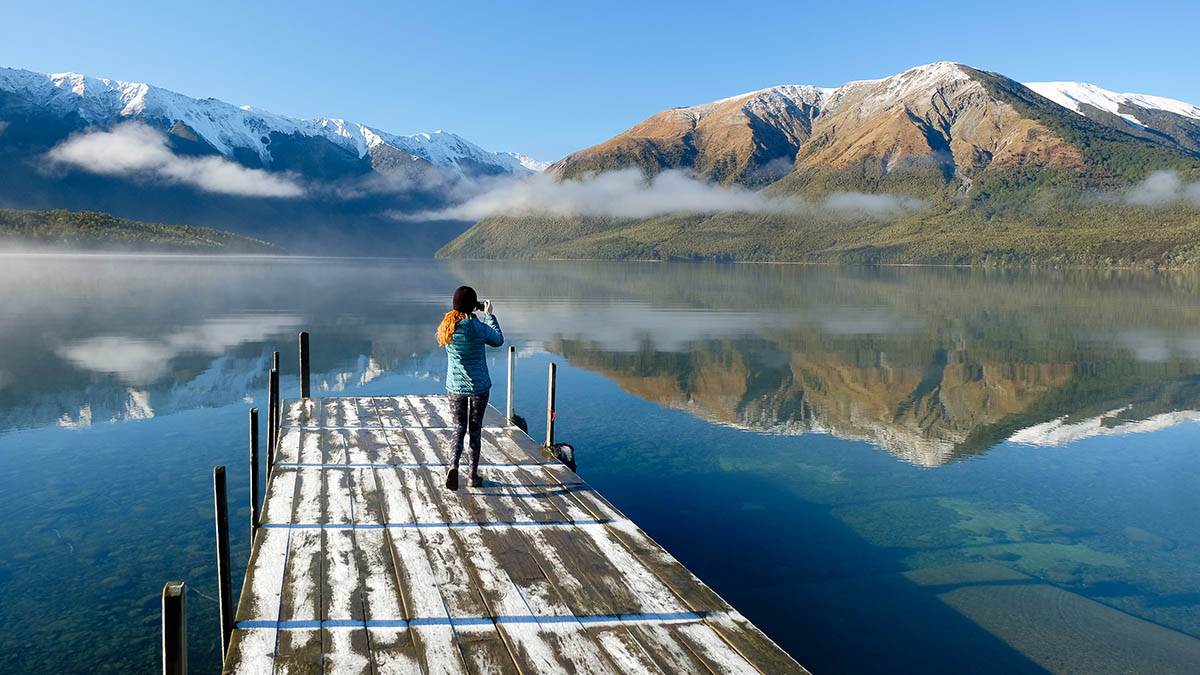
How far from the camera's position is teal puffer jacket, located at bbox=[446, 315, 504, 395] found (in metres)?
10.5

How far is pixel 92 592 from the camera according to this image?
10695mm

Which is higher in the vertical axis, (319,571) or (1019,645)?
(319,571)

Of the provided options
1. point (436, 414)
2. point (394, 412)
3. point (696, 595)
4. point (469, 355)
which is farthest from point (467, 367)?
point (394, 412)

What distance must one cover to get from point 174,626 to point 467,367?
18.4 feet

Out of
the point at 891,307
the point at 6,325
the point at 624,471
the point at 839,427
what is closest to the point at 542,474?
the point at 624,471

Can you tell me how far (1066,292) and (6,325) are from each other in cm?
10368

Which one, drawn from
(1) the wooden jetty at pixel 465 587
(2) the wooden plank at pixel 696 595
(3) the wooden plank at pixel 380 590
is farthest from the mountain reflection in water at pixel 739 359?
(3) the wooden plank at pixel 380 590

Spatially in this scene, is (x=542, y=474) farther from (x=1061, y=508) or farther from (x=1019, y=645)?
(x=1061, y=508)

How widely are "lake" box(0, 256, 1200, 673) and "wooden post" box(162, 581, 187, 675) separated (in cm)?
428

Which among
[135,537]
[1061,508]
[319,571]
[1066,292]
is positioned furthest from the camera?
[1066,292]

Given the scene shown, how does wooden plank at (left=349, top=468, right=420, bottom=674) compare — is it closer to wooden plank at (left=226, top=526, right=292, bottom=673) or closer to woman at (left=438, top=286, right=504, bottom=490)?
wooden plank at (left=226, top=526, right=292, bottom=673)

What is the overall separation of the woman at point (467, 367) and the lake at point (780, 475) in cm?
390

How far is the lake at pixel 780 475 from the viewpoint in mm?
10438

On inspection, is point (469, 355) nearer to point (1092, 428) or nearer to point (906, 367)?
point (1092, 428)
